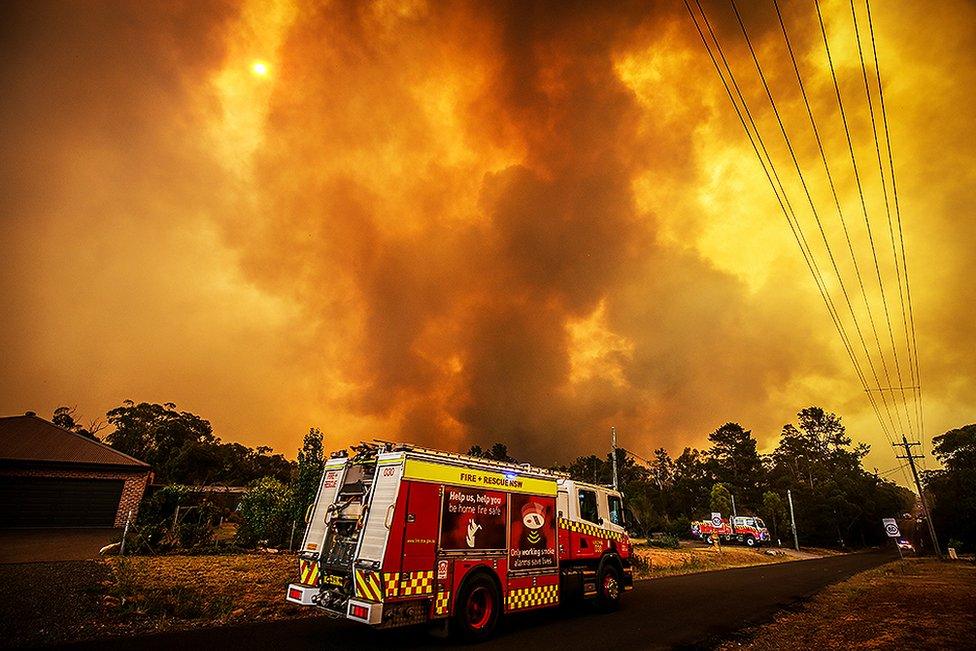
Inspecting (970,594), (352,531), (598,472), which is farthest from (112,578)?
(598,472)

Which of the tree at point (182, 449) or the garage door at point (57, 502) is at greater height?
the tree at point (182, 449)

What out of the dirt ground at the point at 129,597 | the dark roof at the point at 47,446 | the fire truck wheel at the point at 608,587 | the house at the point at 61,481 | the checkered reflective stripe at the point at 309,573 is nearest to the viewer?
the dirt ground at the point at 129,597

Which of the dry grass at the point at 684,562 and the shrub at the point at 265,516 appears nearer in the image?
the shrub at the point at 265,516

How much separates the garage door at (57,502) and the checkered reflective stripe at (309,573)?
25680 mm

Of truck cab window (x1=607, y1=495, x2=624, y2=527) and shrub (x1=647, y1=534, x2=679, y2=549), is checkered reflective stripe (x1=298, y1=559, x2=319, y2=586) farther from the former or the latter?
shrub (x1=647, y1=534, x2=679, y2=549)

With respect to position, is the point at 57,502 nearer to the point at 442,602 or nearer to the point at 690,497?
the point at 442,602

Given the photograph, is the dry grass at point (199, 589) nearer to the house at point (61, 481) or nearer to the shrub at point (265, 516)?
the shrub at point (265, 516)

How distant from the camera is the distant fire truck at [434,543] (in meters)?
7.86

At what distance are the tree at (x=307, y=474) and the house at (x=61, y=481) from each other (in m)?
13.4

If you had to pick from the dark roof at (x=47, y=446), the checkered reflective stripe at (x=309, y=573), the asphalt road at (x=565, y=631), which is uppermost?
the dark roof at (x=47, y=446)

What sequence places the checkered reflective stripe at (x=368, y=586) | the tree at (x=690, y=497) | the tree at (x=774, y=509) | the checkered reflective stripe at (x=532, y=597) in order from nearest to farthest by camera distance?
the checkered reflective stripe at (x=368, y=586) < the checkered reflective stripe at (x=532, y=597) < the tree at (x=774, y=509) < the tree at (x=690, y=497)

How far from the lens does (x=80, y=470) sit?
84.8 ft

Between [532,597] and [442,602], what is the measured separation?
274 centimetres

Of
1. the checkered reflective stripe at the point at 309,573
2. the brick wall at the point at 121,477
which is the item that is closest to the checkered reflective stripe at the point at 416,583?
the checkered reflective stripe at the point at 309,573
